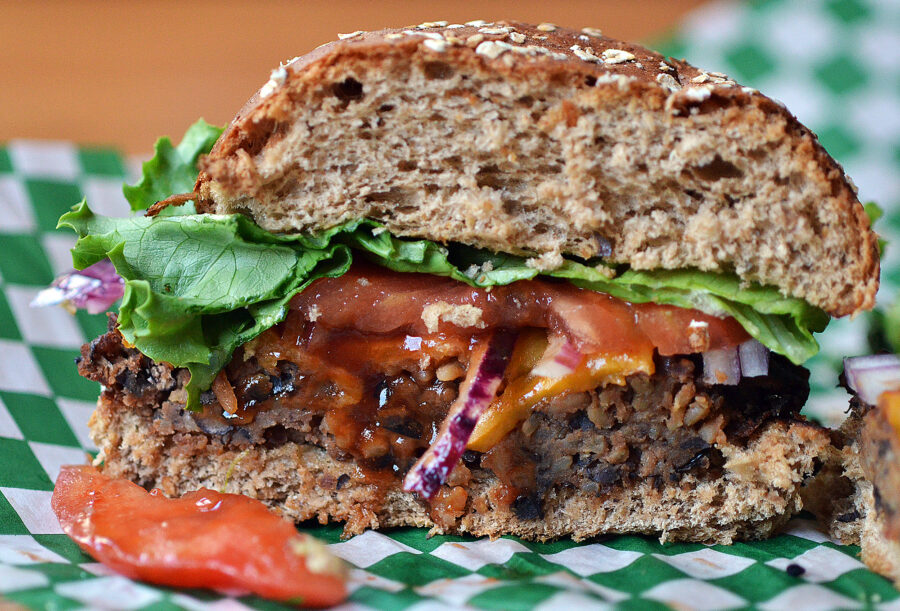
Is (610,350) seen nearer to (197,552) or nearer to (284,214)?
(284,214)

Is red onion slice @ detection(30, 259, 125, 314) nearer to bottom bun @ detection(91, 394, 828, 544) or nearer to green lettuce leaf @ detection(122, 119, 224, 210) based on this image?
green lettuce leaf @ detection(122, 119, 224, 210)

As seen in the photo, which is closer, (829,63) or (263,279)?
(263,279)

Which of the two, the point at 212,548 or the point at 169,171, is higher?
the point at 169,171

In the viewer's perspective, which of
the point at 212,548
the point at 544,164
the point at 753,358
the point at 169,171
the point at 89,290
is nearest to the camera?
the point at 212,548

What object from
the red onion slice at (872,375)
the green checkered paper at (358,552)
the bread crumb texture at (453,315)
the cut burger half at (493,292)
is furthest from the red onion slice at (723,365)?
the bread crumb texture at (453,315)

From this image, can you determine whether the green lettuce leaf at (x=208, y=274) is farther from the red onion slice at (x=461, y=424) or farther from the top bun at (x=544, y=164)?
the red onion slice at (x=461, y=424)

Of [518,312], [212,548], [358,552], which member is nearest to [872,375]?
[518,312]

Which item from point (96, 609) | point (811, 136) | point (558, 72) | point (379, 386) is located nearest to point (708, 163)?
point (811, 136)

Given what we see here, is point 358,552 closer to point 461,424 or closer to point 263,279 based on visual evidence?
point 461,424
